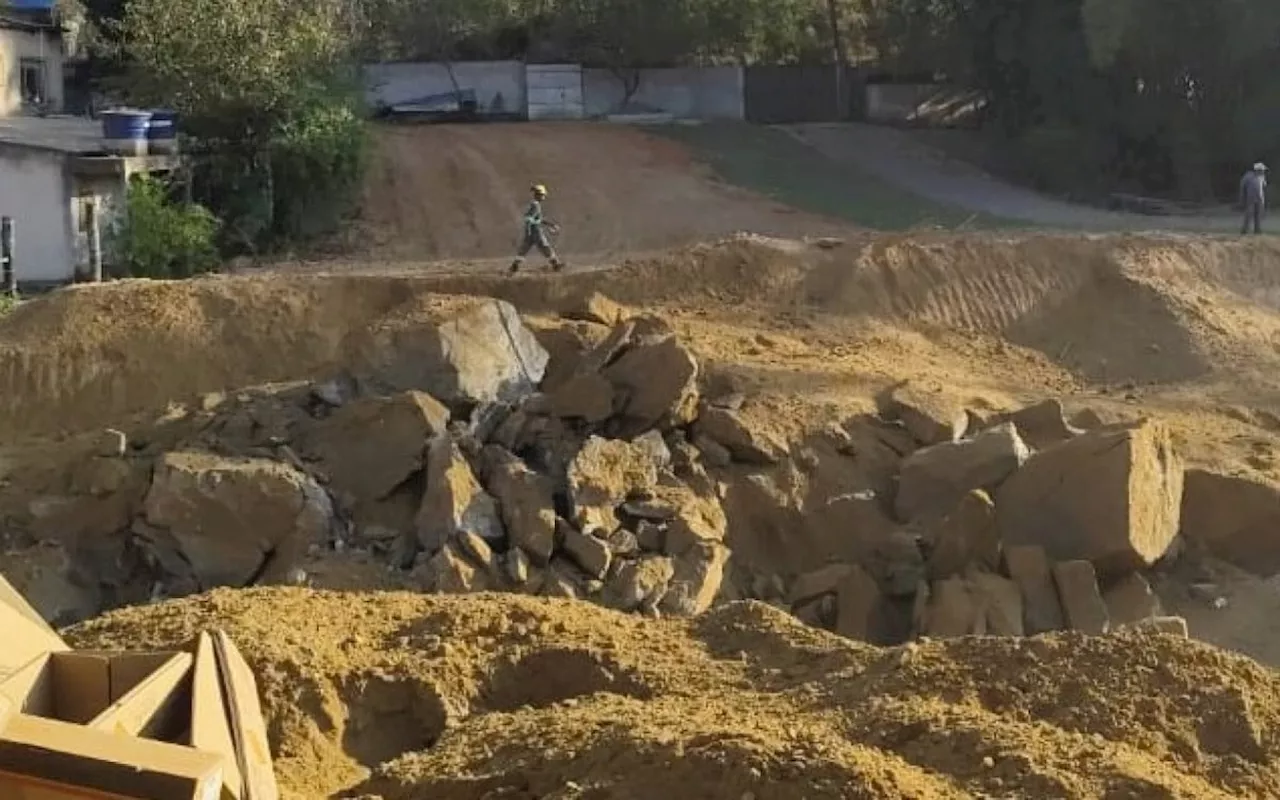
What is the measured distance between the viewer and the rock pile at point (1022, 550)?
37.7ft

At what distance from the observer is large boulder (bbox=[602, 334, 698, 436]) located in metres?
12.7

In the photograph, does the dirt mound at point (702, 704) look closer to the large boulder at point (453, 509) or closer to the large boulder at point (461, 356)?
the large boulder at point (453, 509)

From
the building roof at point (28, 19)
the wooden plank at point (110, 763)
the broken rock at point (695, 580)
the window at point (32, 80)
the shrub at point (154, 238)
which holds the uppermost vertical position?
the building roof at point (28, 19)

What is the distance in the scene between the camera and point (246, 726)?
16.4ft

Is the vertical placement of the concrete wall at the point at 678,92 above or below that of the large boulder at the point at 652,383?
above

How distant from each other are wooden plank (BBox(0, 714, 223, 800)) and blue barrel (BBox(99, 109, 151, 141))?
18.2m

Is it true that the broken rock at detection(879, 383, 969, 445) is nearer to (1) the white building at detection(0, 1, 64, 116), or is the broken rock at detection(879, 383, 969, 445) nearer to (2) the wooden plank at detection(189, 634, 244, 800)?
(2) the wooden plank at detection(189, 634, 244, 800)

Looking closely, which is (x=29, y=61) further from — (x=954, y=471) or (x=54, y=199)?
(x=954, y=471)

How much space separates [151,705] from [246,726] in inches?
16.5

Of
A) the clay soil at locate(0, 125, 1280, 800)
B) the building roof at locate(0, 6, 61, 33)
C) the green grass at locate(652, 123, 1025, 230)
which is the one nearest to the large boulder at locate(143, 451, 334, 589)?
the clay soil at locate(0, 125, 1280, 800)

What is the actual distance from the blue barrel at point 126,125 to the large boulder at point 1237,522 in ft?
46.5

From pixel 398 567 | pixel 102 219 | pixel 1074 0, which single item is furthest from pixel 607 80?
pixel 398 567

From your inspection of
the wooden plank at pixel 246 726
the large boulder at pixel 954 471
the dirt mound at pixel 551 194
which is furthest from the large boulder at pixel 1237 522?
the dirt mound at pixel 551 194

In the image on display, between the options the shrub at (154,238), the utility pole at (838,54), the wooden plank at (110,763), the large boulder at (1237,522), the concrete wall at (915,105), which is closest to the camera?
the wooden plank at (110,763)
